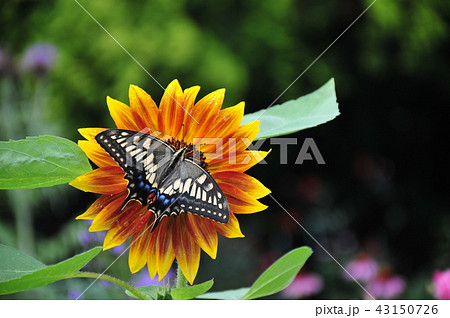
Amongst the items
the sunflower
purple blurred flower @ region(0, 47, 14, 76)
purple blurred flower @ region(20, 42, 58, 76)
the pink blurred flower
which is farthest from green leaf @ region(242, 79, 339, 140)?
purple blurred flower @ region(0, 47, 14, 76)

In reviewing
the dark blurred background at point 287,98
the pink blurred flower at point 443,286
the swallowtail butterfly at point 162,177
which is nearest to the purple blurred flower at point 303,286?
the dark blurred background at point 287,98

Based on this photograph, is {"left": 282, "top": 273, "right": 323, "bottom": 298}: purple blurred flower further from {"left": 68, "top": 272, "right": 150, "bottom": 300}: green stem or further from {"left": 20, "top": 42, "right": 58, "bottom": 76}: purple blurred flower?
{"left": 68, "top": 272, "right": 150, "bottom": 300}: green stem

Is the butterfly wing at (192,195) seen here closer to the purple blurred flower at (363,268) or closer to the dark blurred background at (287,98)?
the dark blurred background at (287,98)

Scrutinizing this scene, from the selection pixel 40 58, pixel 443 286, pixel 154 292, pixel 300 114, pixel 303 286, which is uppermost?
pixel 40 58

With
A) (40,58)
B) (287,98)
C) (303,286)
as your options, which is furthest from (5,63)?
(303,286)

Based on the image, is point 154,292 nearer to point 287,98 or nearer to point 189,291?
point 189,291

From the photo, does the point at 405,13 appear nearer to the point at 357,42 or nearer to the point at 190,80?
the point at 357,42

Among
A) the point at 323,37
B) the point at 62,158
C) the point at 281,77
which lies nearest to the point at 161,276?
the point at 62,158
